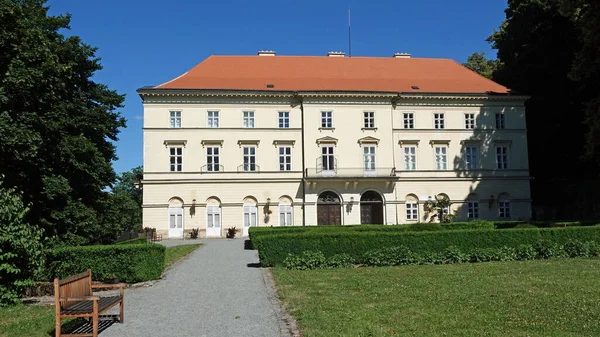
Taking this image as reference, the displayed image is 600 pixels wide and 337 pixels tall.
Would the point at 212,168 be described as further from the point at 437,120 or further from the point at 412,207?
the point at 437,120

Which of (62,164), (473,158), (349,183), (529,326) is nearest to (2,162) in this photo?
(62,164)

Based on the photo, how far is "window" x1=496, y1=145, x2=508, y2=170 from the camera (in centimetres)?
3950

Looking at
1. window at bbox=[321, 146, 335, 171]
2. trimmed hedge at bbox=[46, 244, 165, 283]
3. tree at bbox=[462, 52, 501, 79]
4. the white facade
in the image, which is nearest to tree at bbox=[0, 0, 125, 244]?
trimmed hedge at bbox=[46, 244, 165, 283]

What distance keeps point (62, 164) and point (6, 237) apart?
484 inches

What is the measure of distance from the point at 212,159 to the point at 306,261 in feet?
74.5

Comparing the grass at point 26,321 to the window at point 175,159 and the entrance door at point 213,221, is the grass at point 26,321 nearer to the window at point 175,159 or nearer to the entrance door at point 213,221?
the entrance door at point 213,221

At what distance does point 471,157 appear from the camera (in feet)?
129

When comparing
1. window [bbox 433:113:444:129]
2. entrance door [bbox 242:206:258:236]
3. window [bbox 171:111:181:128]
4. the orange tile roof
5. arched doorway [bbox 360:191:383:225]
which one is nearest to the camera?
entrance door [bbox 242:206:258:236]

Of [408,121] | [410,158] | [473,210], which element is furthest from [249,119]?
[473,210]

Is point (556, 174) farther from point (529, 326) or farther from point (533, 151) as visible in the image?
point (529, 326)

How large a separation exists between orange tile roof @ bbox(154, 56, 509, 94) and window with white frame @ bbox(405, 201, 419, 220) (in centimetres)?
852

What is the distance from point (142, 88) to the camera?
35.9m

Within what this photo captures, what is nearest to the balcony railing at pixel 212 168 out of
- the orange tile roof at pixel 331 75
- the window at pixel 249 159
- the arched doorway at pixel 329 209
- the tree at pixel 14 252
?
the window at pixel 249 159

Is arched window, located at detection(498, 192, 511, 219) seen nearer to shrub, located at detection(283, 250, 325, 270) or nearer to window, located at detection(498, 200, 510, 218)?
window, located at detection(498, 200, 510, 218)
